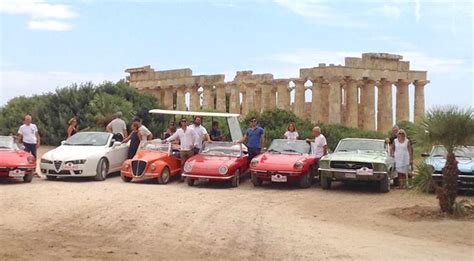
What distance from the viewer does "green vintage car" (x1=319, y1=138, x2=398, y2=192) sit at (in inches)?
630

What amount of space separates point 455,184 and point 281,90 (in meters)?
38.3

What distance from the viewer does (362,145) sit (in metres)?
17.9

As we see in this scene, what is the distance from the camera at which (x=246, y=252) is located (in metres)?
8.87

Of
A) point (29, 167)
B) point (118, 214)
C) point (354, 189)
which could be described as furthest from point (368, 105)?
point (118, 214)

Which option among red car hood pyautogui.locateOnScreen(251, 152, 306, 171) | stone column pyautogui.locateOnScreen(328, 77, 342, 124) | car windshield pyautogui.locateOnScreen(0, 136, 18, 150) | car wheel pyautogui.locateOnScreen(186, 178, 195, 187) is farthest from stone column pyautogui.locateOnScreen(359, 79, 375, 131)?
car windshield pyautogui.locateOnScreen(0, 136, 18, 150)

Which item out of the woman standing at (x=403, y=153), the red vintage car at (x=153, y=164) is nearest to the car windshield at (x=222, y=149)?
the red vintage car at (x=153, y=164)

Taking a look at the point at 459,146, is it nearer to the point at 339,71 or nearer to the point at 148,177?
the point at 148,177

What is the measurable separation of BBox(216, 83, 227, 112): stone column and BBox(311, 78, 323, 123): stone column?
31.5 feet

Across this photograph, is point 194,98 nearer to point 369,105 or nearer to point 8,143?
point 369,105

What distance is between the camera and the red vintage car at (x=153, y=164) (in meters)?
17.2

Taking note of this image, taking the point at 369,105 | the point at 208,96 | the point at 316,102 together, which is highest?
the point at 208,96

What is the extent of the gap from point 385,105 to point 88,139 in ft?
114

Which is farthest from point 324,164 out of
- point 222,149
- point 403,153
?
point 222,149

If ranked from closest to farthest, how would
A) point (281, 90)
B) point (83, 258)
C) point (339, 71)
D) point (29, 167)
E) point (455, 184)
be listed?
point (83, 258), point (455, 184), point (29, 167), point (339, 71), point (281, 90)
